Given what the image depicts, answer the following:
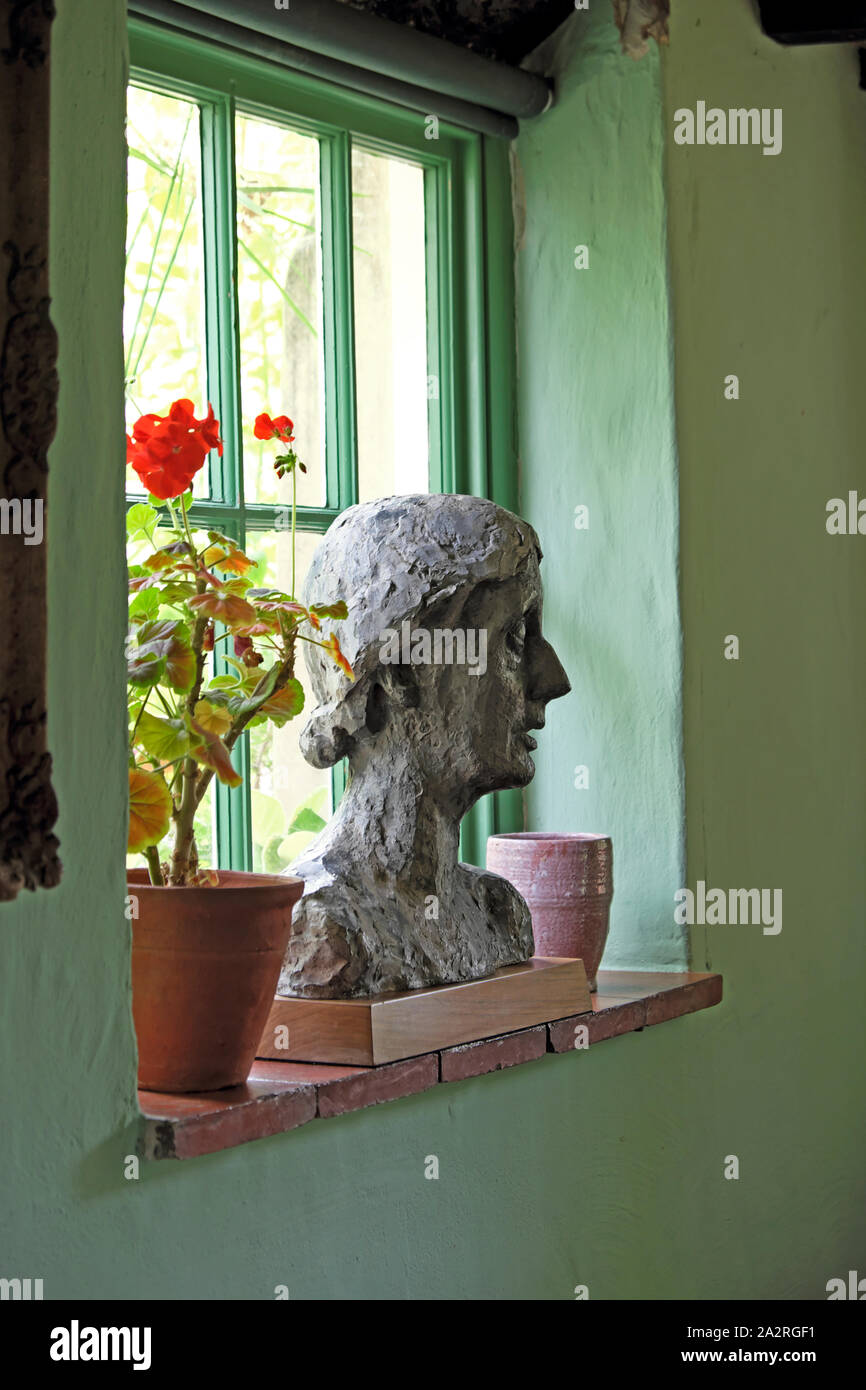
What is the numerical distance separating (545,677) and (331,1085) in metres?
0.63

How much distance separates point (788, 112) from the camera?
2.77m

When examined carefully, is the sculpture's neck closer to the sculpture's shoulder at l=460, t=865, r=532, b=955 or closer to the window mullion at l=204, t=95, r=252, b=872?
the sculpture's shoulder at l=460, t=865, r=532, b=955

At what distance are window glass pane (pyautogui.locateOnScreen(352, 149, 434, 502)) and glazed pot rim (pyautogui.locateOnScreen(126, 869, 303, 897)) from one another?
918 mm

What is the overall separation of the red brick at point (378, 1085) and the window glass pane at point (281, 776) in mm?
538

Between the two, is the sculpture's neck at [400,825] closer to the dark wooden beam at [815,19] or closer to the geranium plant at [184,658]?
the geranium plant at [184,658]

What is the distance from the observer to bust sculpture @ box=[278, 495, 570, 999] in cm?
187

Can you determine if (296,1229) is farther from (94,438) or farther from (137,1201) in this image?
(94,438)

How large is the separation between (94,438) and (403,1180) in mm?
943

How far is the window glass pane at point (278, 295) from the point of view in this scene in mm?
2246

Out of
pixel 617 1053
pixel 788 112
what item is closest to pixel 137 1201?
pixel 617 1053

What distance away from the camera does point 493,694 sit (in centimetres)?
196

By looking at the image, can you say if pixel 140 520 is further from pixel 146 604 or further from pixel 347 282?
pixel 347 282

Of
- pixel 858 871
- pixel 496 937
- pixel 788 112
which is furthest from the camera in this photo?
pixel 858 871

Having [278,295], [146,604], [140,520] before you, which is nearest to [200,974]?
[146,604]
